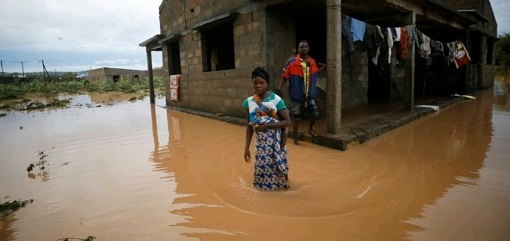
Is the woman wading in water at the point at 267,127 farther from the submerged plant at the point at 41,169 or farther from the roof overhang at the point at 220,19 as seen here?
the roof overhang at the point at 220,19

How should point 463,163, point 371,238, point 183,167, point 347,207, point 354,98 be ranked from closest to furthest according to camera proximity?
point 371,238
point 347,207
point 463,163
point 183,167
point 354,98

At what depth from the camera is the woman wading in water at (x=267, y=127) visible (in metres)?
2.91

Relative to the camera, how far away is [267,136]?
9.66ft

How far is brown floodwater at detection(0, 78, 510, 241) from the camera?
2.36 meters

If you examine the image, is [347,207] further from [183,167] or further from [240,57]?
[240,57]

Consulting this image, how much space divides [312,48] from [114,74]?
3351 cm

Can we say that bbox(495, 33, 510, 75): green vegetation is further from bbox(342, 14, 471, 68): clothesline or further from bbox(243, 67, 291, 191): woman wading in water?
bbox(243, 67, 291, 191): woman wading in water

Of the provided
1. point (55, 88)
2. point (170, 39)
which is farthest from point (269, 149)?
point (55, 88)

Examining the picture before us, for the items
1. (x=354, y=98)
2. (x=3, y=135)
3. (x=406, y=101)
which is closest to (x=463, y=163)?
(x=406, y=101)

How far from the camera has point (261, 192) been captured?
308cm

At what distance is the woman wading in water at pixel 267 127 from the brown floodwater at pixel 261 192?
21 cm

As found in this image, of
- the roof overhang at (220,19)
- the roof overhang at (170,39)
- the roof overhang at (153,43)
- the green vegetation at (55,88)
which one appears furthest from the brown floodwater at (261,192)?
the green vegetation at (55,88)

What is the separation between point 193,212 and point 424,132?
5115 mm

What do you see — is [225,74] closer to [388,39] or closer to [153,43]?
[388,39]
